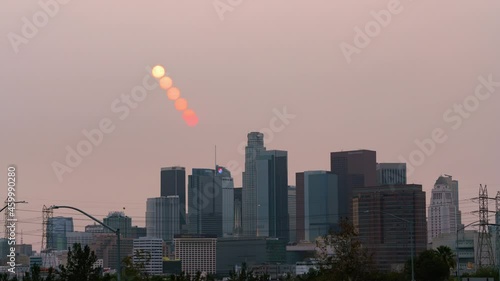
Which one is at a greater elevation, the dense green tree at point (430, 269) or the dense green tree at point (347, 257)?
the dense green tree at point (347, 257)

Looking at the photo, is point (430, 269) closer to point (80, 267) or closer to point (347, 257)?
point (347, 257)

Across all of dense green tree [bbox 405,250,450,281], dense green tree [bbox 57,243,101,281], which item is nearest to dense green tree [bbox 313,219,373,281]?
dense green tree [bbox 57,243,101,281]

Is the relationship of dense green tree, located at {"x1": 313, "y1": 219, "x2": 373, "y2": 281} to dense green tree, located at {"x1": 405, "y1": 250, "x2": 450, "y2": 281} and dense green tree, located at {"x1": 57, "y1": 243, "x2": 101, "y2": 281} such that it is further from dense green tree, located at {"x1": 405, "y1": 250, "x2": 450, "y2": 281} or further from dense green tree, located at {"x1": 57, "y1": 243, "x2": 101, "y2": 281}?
dense green tree, located at {"x1": 405, "y1": 250, "x2": 450, "y2": 281}

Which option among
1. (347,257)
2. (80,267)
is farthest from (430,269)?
(80,267)

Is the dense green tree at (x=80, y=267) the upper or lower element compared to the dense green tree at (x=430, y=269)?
upper

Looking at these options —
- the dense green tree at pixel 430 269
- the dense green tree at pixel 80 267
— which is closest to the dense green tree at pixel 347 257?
the dense green tree at pixel 80 267

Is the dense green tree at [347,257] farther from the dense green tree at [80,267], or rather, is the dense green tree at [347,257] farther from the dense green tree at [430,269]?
the dense green tree at [430,269]

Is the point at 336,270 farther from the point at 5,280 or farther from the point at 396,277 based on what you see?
the point at 396,277

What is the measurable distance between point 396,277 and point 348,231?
43246mm

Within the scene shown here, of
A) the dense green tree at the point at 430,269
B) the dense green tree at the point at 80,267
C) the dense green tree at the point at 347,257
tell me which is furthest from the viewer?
the dense green tree at the point at 430,269

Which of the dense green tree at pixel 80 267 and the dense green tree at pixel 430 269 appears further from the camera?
the dense green tree at pixel 430 269

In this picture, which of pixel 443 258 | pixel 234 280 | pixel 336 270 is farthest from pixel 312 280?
pixel 336 270

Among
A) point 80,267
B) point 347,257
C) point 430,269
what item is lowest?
point 430,269

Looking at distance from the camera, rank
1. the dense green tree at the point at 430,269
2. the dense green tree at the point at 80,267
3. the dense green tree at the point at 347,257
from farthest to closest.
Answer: the dense green tree at the point at 430,269 → the dense green tree at the point at 347,257 → the dense green tree at the point at 80,267
